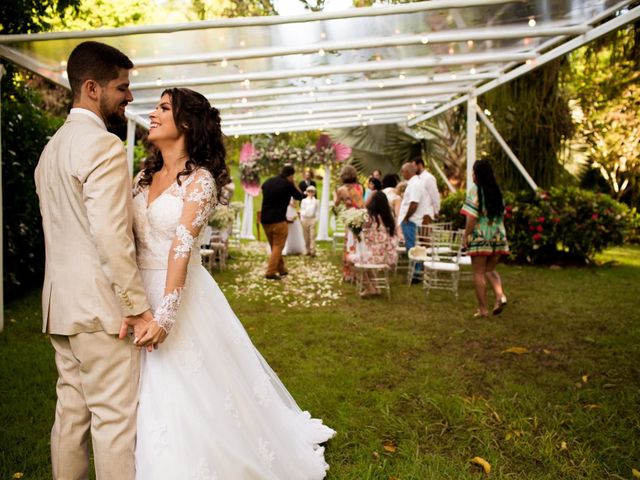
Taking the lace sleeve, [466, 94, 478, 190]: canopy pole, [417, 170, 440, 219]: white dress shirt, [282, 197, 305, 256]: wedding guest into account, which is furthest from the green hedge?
the lace sleeve

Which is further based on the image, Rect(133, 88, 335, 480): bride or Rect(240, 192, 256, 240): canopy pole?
Rect(240, 192, 256, 240): canopy pole

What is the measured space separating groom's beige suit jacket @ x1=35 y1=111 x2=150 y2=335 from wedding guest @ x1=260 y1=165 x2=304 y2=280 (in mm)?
7542

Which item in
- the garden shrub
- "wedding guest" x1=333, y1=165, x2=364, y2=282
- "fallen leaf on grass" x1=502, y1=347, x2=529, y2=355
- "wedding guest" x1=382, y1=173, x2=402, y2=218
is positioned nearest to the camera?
"fallen leaf on grass" x1=502, y1=347, x2=529, y2=355

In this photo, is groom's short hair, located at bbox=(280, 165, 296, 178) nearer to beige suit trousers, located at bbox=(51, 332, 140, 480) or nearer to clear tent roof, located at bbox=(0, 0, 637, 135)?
clear tent roof, located at bbox=(0, 0, 637, 135)

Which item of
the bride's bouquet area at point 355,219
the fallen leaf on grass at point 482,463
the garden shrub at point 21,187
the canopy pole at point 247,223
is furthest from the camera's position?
the canopy pole at point 247,223

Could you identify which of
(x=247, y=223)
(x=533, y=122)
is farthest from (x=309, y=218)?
(x=533, y=122)

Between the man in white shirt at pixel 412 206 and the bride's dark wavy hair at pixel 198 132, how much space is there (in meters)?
7.04

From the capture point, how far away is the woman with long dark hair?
20.8 ft

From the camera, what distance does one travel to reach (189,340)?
95.4 inches

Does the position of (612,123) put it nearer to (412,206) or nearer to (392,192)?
(392,192)

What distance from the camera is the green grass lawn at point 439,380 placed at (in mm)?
3285

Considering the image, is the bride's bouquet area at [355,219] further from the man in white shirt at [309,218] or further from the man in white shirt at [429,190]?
the man in white shirt at [309,218]

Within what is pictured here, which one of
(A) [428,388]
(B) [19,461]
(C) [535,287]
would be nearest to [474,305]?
(C) [535,287]

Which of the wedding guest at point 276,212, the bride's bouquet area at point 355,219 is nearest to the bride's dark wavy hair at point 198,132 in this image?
the bride's bouquet area at point 355,219
